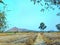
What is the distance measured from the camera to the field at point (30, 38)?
5.47 feet

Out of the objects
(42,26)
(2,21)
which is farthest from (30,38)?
(2,21)

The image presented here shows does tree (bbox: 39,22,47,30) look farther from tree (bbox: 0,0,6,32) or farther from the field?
→ tree (bbox: 0,0,6,32)

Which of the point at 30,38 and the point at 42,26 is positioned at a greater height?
the point at 42,26

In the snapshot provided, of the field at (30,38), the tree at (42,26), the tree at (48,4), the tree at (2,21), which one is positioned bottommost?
the field at (30,38)

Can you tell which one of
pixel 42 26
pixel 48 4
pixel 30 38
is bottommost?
pixel 30 38

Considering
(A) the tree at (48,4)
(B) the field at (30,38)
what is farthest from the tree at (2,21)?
A: (A) the tree at (48,4)

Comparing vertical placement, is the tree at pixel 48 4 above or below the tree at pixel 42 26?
above

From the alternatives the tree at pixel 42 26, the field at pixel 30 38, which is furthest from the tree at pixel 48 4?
the field at pixel 30 38

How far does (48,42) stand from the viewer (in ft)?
5.54

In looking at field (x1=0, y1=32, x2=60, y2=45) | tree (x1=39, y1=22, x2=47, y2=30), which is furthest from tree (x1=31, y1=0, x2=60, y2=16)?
field (x1=0, y1=32, x2=60, y2=45)

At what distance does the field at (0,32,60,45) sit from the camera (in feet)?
5.47

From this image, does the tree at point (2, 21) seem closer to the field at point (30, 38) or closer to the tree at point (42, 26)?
the field at point (30, 38)

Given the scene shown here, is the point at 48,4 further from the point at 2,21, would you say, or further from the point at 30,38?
the point at 2,21

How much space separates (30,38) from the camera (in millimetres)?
1696
